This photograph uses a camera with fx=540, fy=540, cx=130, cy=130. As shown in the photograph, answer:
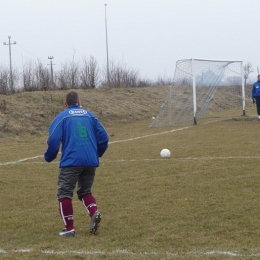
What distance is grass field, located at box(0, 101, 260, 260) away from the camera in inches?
235

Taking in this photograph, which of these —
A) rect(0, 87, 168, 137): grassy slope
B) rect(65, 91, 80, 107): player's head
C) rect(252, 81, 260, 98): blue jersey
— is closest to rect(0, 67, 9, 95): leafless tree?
rect(0, 87, 168, 137): grassy slope

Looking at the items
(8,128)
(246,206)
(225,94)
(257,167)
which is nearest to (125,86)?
(225,94)

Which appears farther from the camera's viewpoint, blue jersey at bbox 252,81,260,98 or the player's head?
blue jersey at bbox 252,81,260,98

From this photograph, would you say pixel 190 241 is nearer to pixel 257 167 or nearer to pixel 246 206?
pixel 246 206

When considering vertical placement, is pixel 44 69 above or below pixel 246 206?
above

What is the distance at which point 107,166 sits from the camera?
1289cm

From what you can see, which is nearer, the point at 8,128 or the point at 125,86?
the point at 8,128

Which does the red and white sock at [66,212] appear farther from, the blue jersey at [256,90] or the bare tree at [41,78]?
the bare tree at [41,78]

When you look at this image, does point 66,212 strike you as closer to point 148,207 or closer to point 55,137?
point 55,137

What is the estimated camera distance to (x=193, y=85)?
2473cm

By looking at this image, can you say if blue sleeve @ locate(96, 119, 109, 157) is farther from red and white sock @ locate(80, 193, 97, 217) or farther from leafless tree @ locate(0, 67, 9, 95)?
leafless tree @ locate(0, 67, 9, 95)

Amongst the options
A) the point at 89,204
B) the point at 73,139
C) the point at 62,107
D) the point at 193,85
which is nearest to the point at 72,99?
the point at 73,139

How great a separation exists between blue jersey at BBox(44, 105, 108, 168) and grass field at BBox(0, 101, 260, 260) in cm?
94

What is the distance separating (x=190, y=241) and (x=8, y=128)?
17717 mm
